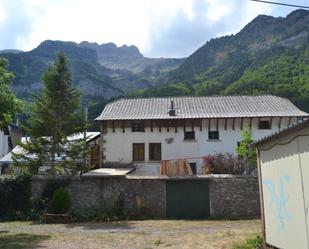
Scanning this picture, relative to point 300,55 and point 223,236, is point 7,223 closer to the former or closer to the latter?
point 223,236

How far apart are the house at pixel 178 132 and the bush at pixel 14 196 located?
12180mm

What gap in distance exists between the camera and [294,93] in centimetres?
5225

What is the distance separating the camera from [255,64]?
87188mm

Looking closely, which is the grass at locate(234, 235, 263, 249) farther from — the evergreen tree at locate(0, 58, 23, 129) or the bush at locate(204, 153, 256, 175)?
the bush at locate(204, 153, 256, 175)

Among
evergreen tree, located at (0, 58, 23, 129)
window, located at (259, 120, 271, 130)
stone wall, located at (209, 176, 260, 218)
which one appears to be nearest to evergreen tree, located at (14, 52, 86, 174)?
stone wall, located at (209, 176, 260, 218)

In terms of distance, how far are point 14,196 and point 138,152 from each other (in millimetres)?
13644

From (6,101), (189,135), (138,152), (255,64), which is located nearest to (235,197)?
(6,101)

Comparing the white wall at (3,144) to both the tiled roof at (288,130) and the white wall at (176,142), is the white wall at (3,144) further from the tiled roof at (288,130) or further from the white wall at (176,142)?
the tiled roof at (288,130)

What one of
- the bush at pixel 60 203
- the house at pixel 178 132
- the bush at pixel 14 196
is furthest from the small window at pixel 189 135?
the bush at pixel 14 196

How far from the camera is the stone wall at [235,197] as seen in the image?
19.6 m

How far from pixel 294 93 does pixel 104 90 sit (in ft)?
253

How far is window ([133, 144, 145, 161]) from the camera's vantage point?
107ft

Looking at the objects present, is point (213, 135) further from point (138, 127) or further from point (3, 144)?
point (3, 144)

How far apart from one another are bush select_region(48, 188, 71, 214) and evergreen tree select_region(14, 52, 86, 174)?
18.7 feet
